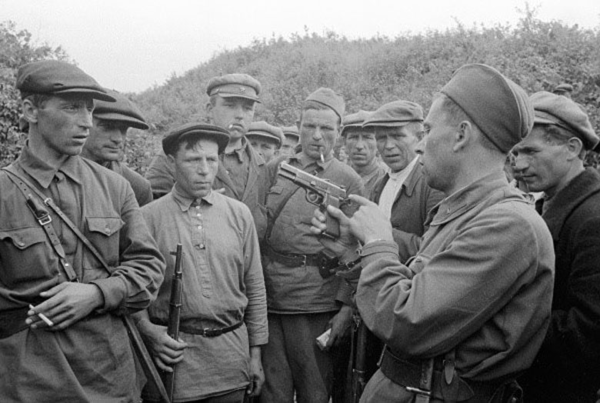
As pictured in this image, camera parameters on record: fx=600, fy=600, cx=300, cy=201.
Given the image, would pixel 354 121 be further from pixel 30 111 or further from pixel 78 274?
pixel 78 274

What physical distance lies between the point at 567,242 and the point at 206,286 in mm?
2160

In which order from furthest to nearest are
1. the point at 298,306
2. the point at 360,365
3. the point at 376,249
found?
the point at 298,306 → the point at 360,365 → the point at 376,249

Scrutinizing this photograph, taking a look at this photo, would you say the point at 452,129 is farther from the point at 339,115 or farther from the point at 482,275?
the point at 339,115

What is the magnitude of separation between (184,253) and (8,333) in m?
1.26

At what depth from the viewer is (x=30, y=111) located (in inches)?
124

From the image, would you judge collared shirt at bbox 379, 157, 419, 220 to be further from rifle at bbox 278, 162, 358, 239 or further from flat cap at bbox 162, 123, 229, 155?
flat cap at bbox 162, 123, 229, 155

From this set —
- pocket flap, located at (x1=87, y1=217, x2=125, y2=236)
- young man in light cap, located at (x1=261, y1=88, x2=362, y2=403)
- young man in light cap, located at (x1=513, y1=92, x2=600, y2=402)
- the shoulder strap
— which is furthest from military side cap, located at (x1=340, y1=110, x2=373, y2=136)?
the shoulder strap

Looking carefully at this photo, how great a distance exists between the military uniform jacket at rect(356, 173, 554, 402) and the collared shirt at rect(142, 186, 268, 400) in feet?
5.95

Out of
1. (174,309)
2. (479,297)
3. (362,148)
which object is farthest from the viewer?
(362,148)

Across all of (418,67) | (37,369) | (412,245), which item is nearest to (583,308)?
(412,245)

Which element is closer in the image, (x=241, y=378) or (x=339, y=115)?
(x=241, y=378)

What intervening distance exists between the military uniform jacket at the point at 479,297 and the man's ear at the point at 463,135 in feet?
0.73

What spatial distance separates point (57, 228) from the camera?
2.99 m

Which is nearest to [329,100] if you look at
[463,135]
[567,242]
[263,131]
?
[567,242]
